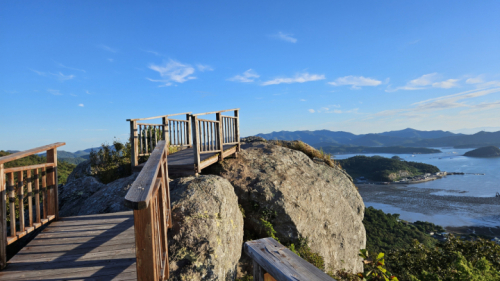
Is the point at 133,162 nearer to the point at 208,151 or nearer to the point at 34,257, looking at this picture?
the point at 208,151

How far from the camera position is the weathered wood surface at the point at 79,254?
2.89 metres

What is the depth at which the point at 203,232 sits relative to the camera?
4.48m

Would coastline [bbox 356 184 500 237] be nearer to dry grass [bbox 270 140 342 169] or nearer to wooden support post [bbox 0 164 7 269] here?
dry grass [bbox 270 140 342 169]

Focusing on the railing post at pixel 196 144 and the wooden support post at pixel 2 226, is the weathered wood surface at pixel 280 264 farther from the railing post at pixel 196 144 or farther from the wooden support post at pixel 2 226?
the railing post at pixel 196 144

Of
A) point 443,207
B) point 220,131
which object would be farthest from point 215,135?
point 443,207

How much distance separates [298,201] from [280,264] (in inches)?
260

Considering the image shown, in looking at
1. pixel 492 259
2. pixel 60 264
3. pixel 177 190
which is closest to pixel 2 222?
pixel 60 264

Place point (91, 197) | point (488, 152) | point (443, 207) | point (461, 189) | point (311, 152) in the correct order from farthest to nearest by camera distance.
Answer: point (488, 152) → point (461, 189) → point (443, 207) → point (311, 152) → point (91, 197)

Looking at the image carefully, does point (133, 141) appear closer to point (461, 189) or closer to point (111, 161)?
point (111, 161)

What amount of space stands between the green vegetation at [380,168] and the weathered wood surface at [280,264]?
384 feet

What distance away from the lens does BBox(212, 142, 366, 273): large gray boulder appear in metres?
7.39

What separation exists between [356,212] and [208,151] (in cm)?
710

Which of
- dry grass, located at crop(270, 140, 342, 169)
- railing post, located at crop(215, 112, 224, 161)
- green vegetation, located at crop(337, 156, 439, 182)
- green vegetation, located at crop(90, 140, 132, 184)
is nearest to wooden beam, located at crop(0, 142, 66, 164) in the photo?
railing post, located at crop(215, 112, 224, 161)

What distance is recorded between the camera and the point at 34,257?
3324 millimetres
